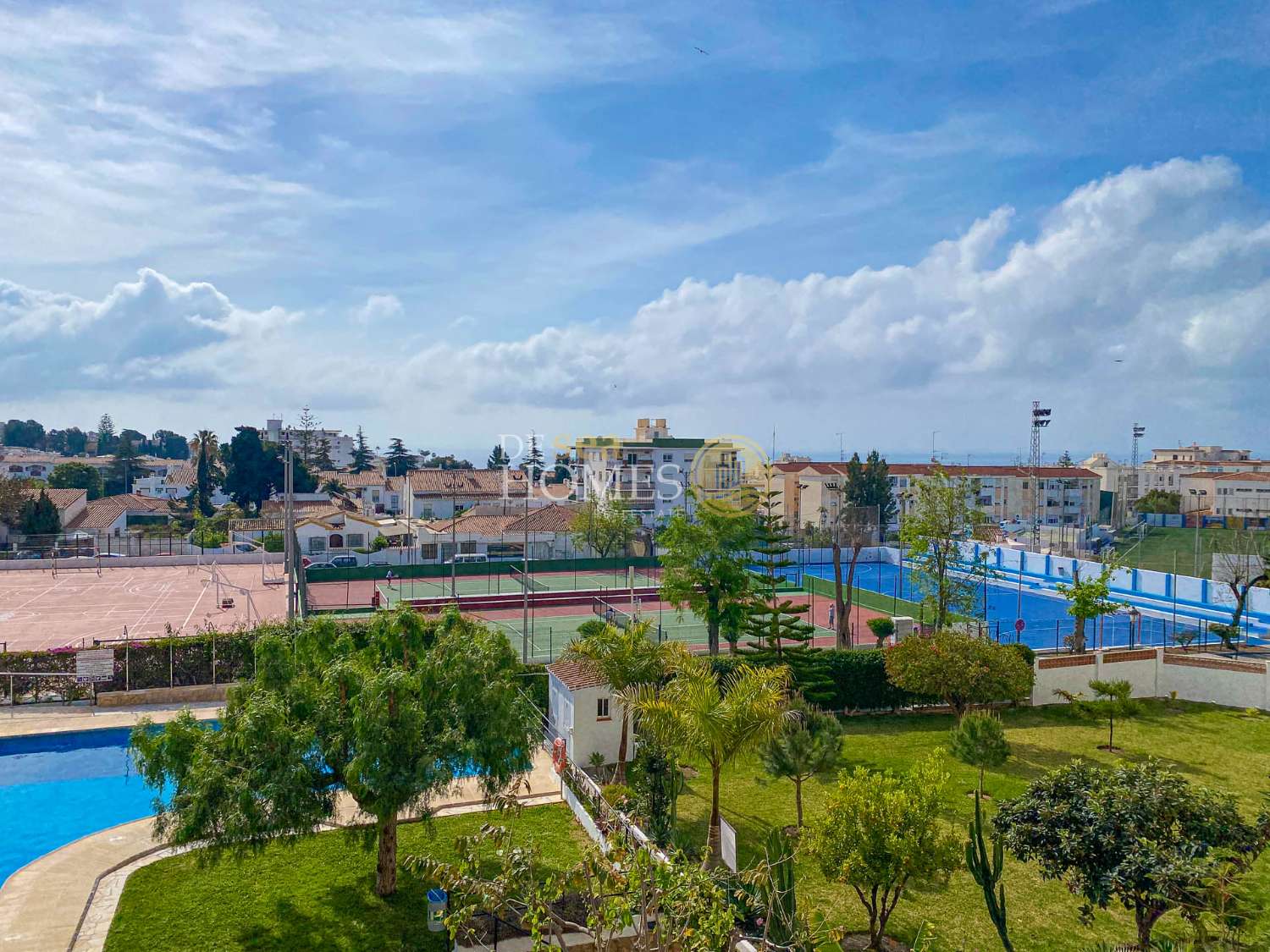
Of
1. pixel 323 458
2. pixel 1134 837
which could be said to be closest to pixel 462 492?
pixel 323 458

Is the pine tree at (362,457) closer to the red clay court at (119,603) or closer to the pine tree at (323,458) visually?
the pine tree at (323,458)

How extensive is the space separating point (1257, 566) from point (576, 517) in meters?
36.0

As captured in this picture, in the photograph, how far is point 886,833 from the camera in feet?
34.3

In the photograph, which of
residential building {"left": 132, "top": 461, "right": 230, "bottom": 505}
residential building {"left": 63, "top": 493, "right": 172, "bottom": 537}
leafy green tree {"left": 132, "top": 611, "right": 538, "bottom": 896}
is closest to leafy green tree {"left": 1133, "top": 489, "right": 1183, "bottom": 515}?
leafy green tree {"left": 132, "top": 611, "right": 538, "bottom": 896}

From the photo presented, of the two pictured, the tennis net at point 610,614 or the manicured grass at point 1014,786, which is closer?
the manicured grass at point 1014,786

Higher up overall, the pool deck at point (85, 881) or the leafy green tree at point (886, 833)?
the leafy green tree at point (886, 833)

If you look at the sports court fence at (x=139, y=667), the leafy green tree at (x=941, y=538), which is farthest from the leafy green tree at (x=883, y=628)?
the sports court fence at (x=139, y=667)

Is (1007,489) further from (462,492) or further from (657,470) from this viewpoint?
(462,492)

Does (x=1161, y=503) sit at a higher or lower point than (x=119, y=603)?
higher

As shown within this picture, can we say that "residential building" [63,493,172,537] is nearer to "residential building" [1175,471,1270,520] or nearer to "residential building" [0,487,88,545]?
"residential building" [0,487,88,545]

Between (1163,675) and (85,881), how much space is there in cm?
2582

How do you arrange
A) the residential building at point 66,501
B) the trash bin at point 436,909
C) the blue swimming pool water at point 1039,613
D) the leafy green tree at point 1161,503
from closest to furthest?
the trash bin at point 436,909
the blue swimming pool water at point 1039,613
the residential building at point 66,501
the leafy green tree at point 1161,503

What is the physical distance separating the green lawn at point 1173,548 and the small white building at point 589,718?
32.5m

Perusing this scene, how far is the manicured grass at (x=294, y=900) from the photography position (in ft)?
36.8
